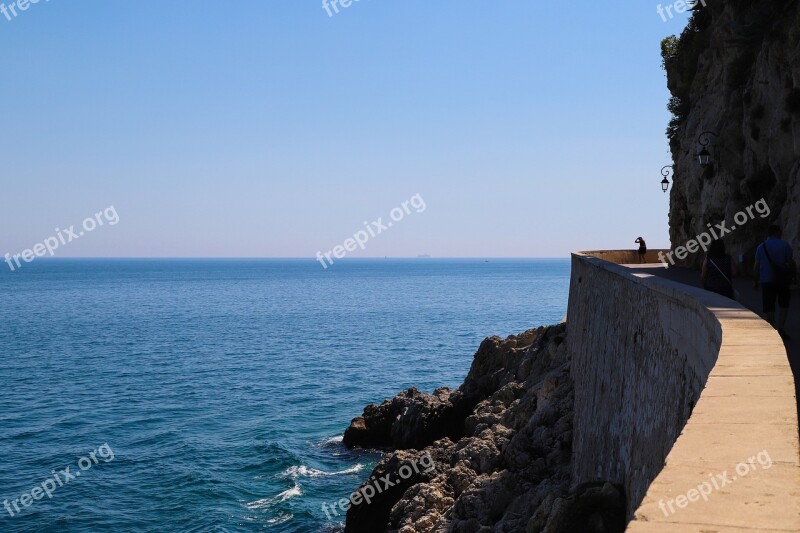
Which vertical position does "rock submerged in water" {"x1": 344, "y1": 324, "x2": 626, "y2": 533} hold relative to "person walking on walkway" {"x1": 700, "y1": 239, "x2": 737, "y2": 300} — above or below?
below

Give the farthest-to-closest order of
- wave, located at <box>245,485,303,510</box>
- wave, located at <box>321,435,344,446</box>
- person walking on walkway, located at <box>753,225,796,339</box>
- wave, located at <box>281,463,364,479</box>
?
wave, located at <box>321,435,344,446</box>
wave, located at <box>281,463,364,479</box>
wave, located at <box>245,485,303,510</box>
person walking on walkway, located at <box>753,225,796,339</box>

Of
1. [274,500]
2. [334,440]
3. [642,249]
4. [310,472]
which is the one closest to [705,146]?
[642,249]

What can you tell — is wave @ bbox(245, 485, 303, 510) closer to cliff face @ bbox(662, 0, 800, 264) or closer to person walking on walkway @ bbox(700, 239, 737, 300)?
cliff face @ bbox(662, 0, 800, 264)

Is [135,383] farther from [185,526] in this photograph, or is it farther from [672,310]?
[672,310]

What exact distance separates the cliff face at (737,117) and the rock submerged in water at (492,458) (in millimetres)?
6810

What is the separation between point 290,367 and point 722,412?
44.9m

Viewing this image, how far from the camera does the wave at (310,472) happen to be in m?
25.3

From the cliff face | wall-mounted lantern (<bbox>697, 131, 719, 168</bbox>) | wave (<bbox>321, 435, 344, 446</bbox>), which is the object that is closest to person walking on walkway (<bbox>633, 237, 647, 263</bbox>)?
the cliff face

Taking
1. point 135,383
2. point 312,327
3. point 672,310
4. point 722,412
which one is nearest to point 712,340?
point 672,310

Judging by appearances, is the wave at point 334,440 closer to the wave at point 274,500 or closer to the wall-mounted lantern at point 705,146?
the wave at point 274,500

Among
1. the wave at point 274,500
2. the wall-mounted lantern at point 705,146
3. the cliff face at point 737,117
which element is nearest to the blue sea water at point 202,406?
the wave at point 274,500

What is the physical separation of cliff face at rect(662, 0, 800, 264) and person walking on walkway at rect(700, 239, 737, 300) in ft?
21.9

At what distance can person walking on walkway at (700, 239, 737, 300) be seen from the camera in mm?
10852

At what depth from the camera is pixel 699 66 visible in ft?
88.9
